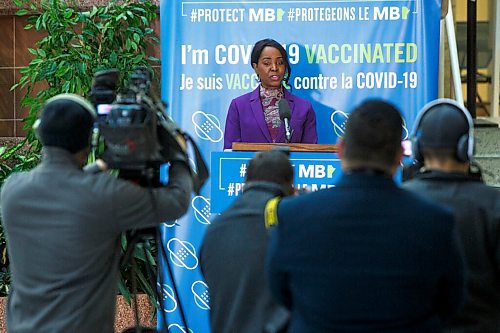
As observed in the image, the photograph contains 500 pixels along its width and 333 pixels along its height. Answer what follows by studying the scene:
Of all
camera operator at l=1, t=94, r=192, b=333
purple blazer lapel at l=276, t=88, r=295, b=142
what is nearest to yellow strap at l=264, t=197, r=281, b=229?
camera operator at l=1, t=94, r=192, b=333

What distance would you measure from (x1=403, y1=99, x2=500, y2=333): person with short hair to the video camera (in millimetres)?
987

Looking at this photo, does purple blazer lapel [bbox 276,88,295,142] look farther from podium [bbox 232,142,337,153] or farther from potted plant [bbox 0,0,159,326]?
potted plant [bbox 0,0,159,326]

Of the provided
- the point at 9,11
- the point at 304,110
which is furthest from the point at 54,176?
the point at 9,11

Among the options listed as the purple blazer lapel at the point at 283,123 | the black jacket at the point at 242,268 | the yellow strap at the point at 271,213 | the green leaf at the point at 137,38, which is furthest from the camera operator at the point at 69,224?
the green leaf at the point at 137,38

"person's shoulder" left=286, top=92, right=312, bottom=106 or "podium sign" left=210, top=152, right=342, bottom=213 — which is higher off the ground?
"person's shoulder" left=286, top=92, right=312, bottom=106

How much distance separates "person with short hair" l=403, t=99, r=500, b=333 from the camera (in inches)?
137

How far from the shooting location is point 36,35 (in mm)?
8477

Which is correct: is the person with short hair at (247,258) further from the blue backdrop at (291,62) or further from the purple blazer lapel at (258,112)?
the blue backdrop at (291,62)

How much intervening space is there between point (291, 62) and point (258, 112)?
45 cm

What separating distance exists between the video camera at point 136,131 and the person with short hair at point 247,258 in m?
0.25

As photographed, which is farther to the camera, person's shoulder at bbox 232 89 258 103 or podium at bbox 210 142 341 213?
person's shoulder at bbox 232 89 258 103

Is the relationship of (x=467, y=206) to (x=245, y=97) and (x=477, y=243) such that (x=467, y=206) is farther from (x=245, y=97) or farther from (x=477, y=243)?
(x=245, y=97)

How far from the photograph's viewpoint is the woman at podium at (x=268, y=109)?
6.29 m

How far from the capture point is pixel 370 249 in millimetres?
3041
